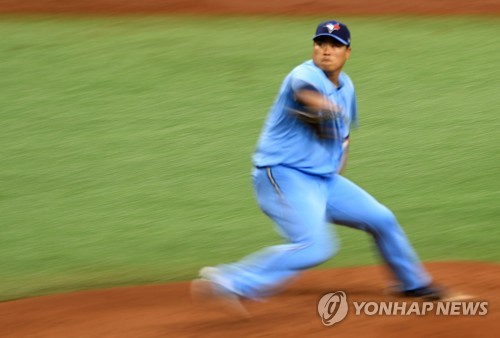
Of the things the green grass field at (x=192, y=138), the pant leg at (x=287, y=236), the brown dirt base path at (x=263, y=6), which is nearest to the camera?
the pant leg at (x=287, y=236)

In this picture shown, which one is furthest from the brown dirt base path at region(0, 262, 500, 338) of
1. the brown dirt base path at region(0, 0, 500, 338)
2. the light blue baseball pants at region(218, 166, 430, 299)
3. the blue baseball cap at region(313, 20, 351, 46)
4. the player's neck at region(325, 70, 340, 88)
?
the blue baseball cap at region(313, 20, 351, 46)

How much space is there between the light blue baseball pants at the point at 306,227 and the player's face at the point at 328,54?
23.3 inches

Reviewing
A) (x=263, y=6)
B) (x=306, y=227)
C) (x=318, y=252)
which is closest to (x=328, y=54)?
(x=306, y=227)

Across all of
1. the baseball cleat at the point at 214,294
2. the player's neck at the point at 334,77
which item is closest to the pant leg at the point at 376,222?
the player's neck at the point at 334,77

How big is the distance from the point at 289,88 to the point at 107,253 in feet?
8.62

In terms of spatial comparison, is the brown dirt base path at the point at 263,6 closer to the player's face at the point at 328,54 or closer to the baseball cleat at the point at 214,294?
the player's face at the point at 328,54

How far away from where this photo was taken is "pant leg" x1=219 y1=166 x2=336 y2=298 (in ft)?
17.6

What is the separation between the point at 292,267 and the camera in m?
5.38

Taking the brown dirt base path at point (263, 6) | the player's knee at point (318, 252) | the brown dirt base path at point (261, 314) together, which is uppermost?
the brown dirt base path at point (263, 6)

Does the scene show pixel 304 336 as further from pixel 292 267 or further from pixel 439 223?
pixel 439 223

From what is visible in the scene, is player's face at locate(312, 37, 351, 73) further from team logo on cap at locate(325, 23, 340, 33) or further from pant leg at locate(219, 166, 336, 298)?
pant leg at locate(219, 166, 336, 298)

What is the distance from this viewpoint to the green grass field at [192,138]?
24.7ft

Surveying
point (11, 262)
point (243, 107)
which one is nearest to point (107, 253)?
point (11, 262)

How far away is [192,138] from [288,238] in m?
4.66
